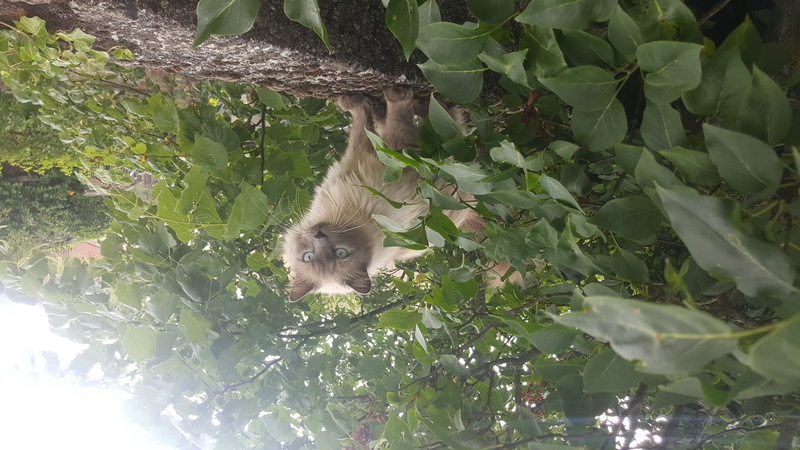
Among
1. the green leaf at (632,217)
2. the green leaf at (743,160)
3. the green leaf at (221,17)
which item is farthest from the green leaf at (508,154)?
the green leaf at (221,17)

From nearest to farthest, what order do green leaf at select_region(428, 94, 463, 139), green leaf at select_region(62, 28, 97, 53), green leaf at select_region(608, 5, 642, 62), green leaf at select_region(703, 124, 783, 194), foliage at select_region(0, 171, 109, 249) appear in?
green leaf at select_region(703, 124, 783, 194) → green leaf at select_region(608, 5, 642, 62) → green leaf at select_region(428, 94, 463, 139) → green leaf at select_region(62, 28, 97, 53) → foliage at select_region(0, 171, 109, 249)

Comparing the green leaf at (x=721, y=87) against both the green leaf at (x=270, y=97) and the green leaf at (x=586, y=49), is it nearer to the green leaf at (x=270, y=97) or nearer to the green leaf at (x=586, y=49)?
the green leaf at (x=586, y=49)

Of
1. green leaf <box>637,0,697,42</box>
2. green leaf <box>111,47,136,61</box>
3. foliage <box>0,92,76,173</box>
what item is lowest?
foliage <box>0,92,76,173</box>

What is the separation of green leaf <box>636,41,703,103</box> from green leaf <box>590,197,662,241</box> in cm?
A: 12

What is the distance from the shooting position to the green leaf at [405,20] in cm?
56

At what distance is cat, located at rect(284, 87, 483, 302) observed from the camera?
152 centimetres

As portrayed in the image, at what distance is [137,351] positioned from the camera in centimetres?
112

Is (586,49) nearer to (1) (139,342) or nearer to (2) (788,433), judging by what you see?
(2) (788,433)

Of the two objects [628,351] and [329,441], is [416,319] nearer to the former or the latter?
[329,441]

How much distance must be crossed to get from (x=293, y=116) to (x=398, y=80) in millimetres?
328

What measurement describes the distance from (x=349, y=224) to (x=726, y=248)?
1.39 metres

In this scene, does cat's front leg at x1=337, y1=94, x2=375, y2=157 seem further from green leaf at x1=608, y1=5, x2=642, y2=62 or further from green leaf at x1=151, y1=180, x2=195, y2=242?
green leaf at x1=608, y1=5, x2=642, y2=62

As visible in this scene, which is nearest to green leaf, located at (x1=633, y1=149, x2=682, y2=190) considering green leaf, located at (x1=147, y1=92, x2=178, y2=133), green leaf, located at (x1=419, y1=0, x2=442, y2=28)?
green leaf, located at (x1=419, y1=0, x2=442, y2=28)

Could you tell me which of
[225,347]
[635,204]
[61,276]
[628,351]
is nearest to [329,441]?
[225,347]
